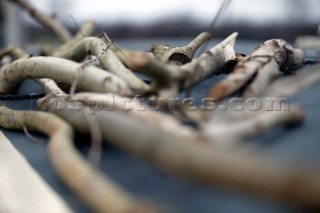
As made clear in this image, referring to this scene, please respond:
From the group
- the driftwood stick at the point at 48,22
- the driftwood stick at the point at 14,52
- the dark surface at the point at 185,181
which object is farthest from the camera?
the driftwood stick at the point at 48,22

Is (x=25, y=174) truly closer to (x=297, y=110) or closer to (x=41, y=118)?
(x=41, y=118)

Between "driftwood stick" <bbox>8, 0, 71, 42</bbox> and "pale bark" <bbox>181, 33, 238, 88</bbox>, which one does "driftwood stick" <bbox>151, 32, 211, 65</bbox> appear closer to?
"pale bark" <bbox>181, 33, 238, 88</bbox>

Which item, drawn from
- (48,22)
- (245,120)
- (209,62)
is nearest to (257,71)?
(209,62)

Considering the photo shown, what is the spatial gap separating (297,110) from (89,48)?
77 cm

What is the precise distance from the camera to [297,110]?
975mm

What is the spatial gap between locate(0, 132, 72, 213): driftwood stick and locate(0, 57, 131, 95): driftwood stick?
0.81 feet

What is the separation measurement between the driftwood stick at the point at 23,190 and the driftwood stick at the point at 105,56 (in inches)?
12.1

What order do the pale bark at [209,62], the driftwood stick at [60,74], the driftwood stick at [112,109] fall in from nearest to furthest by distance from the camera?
1. the driftwood stick at [112,109]
2. the driftwood stick at [60,74]
3. the pale bark at [209,62]

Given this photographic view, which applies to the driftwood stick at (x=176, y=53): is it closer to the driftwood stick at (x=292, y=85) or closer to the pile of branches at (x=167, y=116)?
the pile of branches at (x=167, y=116)

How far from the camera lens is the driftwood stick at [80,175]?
60cm

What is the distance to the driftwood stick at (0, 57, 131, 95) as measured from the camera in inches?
41.3

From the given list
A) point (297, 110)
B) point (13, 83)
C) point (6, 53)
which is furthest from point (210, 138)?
point (6, 53)

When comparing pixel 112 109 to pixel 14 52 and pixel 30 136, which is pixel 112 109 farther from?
pixel 14 52

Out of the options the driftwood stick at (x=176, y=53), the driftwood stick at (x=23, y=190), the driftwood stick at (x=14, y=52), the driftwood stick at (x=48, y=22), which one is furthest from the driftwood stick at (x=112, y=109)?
the driftwood stick at (x=48, y=22)
